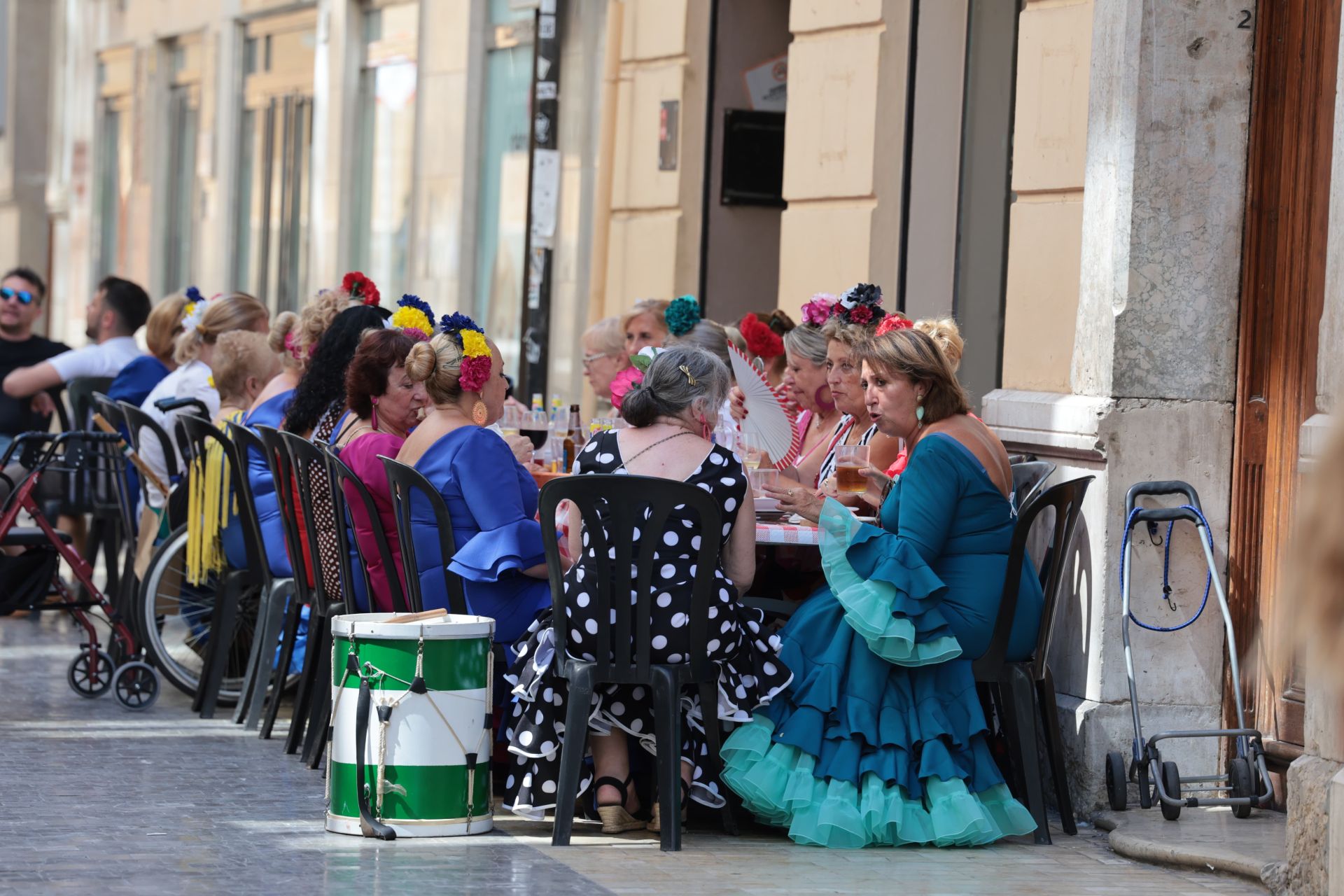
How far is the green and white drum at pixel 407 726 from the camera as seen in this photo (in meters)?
5.78

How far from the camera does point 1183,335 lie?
6676mm

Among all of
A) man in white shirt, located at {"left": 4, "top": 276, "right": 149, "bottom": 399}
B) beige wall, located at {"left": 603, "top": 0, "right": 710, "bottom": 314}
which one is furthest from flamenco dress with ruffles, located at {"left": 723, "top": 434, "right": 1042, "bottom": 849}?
man in white shirt, located at {"left": 4, "top": 276, "right": 149, "bottom": 399}

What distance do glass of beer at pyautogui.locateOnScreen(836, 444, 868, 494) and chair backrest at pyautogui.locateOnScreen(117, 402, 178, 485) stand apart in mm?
3652

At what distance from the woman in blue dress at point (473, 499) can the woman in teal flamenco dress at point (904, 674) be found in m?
0.90

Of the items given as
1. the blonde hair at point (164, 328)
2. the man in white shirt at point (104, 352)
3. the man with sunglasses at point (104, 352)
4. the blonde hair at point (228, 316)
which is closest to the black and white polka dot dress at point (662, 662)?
the blonde hair at point (228, 316)

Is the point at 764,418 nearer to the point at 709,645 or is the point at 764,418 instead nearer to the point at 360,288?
the point at 709,645

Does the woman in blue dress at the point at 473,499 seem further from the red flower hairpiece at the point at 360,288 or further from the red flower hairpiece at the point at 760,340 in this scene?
the red flower hairpiece at the point at 360,288

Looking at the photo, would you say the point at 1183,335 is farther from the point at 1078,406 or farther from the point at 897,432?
the point at 897,432

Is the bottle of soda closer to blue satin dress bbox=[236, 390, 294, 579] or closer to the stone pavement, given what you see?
blue satin dress bbox=[236, 390, 294, 579]

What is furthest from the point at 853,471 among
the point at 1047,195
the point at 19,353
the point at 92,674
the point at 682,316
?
the point at 19,353

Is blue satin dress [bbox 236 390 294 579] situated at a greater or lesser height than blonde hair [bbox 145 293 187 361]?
lesser

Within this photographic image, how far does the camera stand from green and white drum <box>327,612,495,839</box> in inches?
228

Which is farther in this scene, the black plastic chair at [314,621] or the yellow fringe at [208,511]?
the yellow fringe at [208,511]

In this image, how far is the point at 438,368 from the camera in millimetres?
6684
